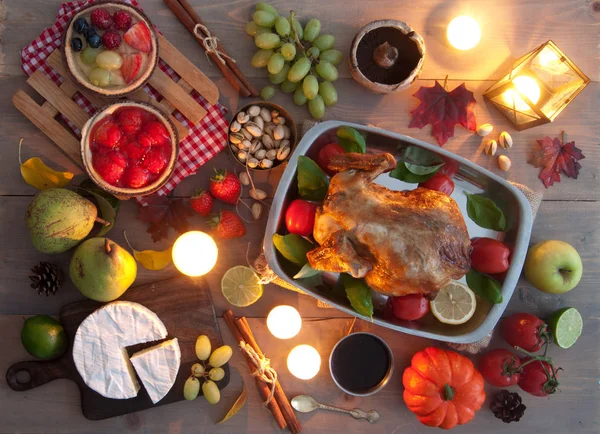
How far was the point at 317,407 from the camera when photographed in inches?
55.0

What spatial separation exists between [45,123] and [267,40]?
637 millimetres

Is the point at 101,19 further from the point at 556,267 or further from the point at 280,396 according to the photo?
the point at 556,267

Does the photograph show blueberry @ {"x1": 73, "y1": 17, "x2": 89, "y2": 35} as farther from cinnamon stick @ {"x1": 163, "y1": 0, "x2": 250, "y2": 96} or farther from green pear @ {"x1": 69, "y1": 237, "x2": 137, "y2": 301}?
green pear @ {"x1": 69, "y1": 237, "x2": 137, "y2": 301}

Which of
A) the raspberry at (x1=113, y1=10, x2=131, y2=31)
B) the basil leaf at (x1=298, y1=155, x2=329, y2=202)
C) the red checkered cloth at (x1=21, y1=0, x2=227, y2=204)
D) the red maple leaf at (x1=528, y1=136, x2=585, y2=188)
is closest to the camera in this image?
the basil leaf at (x1=298, y1=155, x2=329, y2=202)

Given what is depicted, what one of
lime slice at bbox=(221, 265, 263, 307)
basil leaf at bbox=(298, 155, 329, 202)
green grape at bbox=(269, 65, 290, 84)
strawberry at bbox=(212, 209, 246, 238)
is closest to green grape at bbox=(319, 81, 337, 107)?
green grape at bbox=(269, 65, 290, 84)

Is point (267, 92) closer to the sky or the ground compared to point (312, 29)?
closer to the ground

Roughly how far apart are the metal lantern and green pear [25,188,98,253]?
116cm

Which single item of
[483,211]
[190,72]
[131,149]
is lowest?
[131,149]

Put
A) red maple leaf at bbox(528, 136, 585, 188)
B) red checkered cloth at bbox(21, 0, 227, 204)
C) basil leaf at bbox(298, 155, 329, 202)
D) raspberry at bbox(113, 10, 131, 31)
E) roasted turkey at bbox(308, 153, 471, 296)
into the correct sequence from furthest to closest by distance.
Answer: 1. red maple leaf at bbox(528, 136, 585, 188)
2. red checkered cloth at bbox(21, 0, 227, 204)
3. raspberry at bbox(113, 10, 131, 31)
4. basil leaf at bbox(298, 155, 329, 202)
5. roasted turkey at bbox(308, 153, 471, 296)

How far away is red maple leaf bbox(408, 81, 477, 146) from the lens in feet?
4.52

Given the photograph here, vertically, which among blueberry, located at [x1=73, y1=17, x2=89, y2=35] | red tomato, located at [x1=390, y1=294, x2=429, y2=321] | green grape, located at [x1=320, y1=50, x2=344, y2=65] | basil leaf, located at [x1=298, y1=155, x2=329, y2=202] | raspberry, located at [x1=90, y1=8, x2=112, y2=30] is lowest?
red tomato, located at [x1=390, y1=294, x2=429, y2=321]

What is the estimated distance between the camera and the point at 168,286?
1358 millimetres

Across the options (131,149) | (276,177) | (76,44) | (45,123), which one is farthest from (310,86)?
(45,123)

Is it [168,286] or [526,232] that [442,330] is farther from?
[168,286]
